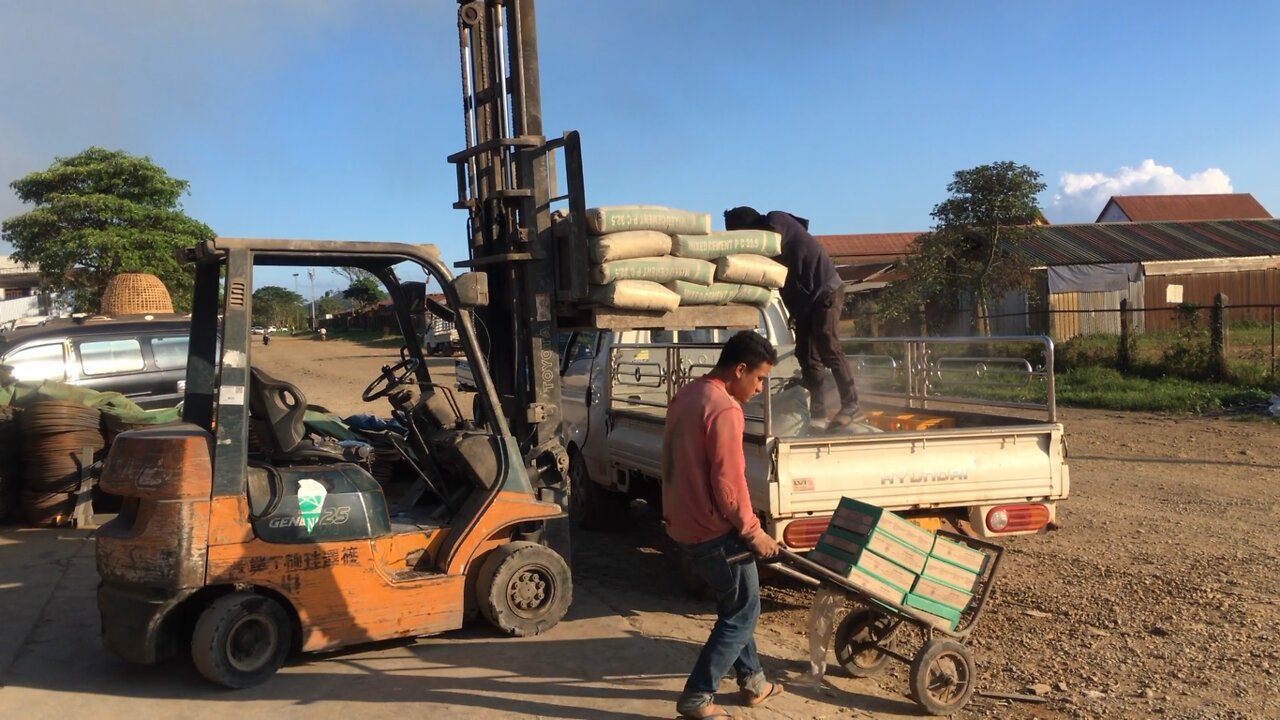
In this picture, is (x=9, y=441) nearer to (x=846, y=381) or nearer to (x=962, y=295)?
(x=846, y=381)

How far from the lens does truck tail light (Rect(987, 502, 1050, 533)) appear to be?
5961 millimetres

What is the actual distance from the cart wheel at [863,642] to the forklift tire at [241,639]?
2810mm

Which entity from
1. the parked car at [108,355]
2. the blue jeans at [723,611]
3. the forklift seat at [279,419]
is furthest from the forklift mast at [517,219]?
the parked car at [108,355]

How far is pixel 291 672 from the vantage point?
4992mm

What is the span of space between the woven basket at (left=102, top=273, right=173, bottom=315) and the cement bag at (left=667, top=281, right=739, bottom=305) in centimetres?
1037

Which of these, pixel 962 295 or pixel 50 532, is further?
pixel 962 295

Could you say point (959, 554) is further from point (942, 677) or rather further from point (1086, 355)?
point (1086, 355)

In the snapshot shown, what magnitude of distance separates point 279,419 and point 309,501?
1.68 feet

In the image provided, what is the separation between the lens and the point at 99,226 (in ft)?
85.6

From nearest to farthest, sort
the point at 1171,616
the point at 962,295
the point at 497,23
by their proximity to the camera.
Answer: the point at 1171,616, the point at 497,23, the point at 962,295

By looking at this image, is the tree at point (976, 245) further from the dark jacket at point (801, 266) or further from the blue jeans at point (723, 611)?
the blue jeans at point (723, 611)

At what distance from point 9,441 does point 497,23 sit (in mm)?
5932

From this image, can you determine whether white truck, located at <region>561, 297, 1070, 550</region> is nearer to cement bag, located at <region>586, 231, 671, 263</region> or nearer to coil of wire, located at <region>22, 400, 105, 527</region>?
cement bag, located at <region>586, 231, 671, 263</region>

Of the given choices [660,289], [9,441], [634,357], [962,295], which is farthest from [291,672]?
[962,295]
